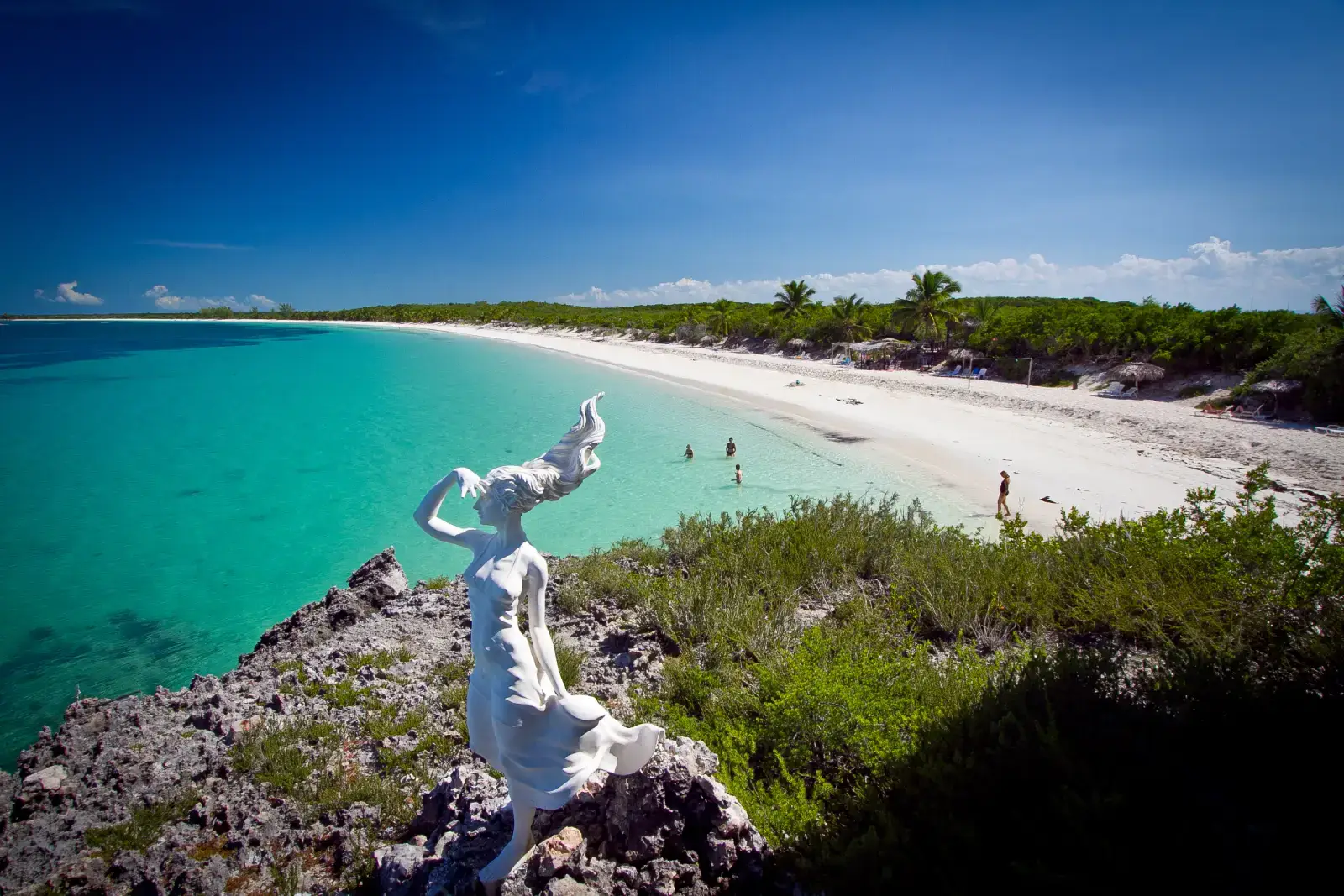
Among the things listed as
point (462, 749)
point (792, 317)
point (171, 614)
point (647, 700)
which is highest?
point (792, 317)

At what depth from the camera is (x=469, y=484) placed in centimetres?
305

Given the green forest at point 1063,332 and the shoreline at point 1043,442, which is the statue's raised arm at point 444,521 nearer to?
the shoreline at point 1043,442

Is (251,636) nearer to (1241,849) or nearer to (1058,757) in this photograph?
(1058,757)

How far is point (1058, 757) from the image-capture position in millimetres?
3018

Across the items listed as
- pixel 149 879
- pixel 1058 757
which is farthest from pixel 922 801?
pixel 149 879

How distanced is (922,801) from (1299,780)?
6.11 ft

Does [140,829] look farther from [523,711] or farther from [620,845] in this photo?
[620,845]

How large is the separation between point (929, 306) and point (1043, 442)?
1705cm

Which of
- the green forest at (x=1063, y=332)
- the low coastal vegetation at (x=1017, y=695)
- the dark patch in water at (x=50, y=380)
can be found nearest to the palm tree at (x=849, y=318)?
the green forest at (x=1063, y=332)

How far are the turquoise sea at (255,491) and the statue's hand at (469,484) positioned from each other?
784 centimetres

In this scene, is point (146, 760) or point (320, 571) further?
point (320, 571)

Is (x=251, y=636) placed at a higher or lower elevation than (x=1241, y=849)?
lower

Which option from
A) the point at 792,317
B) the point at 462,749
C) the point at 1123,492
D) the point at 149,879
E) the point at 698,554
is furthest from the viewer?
the point at 792,317

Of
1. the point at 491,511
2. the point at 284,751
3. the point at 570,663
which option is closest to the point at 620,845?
the point at 491,511
